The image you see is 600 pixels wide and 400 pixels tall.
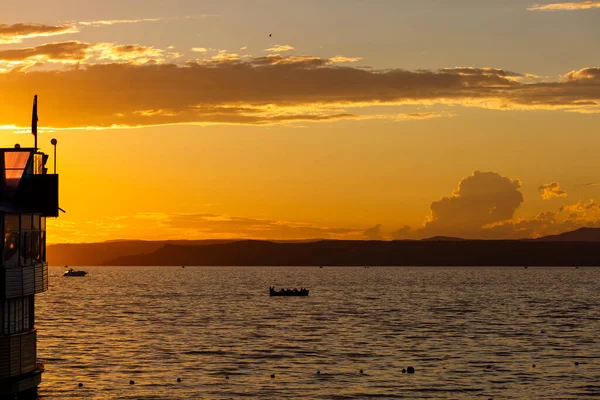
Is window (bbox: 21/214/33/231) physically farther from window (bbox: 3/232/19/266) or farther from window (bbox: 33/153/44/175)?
window (bbox: 33/153/44/175)

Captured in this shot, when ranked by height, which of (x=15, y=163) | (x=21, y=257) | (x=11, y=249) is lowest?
(x=21, y=257)

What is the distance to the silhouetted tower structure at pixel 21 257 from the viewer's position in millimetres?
57500

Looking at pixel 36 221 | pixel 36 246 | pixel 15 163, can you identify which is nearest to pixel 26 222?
pixel 36 221

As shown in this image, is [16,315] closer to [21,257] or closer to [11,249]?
[21,257]

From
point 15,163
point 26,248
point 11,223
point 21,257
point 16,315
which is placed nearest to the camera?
point 11,223

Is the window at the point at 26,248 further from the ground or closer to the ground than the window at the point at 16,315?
further from the ground

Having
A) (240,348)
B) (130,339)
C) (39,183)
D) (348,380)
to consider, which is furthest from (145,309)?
(39,183)

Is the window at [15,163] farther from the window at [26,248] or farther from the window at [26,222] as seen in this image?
the window at [26,248]

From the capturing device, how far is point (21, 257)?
5959cm

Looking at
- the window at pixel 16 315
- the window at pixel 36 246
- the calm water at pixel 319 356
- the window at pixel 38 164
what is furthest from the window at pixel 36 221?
the calm water at pixel 319 356

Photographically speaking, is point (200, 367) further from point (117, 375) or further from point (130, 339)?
point (130, 339)

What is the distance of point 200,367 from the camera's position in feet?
308

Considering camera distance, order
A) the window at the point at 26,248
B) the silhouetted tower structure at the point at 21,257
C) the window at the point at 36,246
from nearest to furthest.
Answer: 1. the silhouetted tower structure at the point at 21,257
2. the window at the point at 26,248
3. the window at the point at 36,246

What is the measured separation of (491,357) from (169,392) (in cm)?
4130
